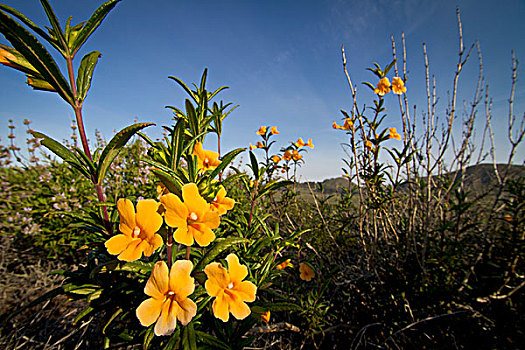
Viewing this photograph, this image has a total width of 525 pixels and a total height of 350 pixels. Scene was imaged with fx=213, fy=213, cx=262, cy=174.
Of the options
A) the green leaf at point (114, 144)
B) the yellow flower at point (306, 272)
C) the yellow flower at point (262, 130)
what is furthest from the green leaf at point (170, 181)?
the yellow flower at point (262, 130)

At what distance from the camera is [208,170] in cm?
103

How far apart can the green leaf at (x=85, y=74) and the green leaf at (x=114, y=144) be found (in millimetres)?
169

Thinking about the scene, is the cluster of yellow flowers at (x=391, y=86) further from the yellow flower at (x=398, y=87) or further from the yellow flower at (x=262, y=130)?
the yellow flower at (x=262, y=130)

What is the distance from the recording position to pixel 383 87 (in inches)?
77.8

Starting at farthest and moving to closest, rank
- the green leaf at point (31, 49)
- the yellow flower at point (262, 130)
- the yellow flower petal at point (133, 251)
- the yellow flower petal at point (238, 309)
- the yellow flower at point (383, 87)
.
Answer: the yellow flower at point (262, 130) < the yellow flower at point (383, 87) < the yellow flower petal at point (238, 309) < the yellow flower petal at point (133, 251) < the green leaf at point (31, 49)

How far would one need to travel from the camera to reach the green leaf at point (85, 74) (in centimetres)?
72

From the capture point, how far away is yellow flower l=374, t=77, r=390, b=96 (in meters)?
1.93

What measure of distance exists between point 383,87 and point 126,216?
2.23 m

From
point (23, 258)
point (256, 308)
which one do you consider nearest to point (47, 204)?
point (23, 258)

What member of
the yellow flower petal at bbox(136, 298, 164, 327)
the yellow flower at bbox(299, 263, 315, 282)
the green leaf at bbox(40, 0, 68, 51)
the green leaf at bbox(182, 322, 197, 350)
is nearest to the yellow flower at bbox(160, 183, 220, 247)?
the yellow flower petal at bbox(136, 298, 164, 327)

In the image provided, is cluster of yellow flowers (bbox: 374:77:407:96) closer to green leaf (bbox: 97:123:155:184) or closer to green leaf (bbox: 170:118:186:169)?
green leaf (bbox: 170:118:186:169)

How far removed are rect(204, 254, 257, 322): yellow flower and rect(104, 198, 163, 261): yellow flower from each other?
0.22 meters

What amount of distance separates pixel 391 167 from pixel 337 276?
1267 mm

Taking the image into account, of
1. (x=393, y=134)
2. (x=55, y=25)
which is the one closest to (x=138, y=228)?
(x=55, y=25)
